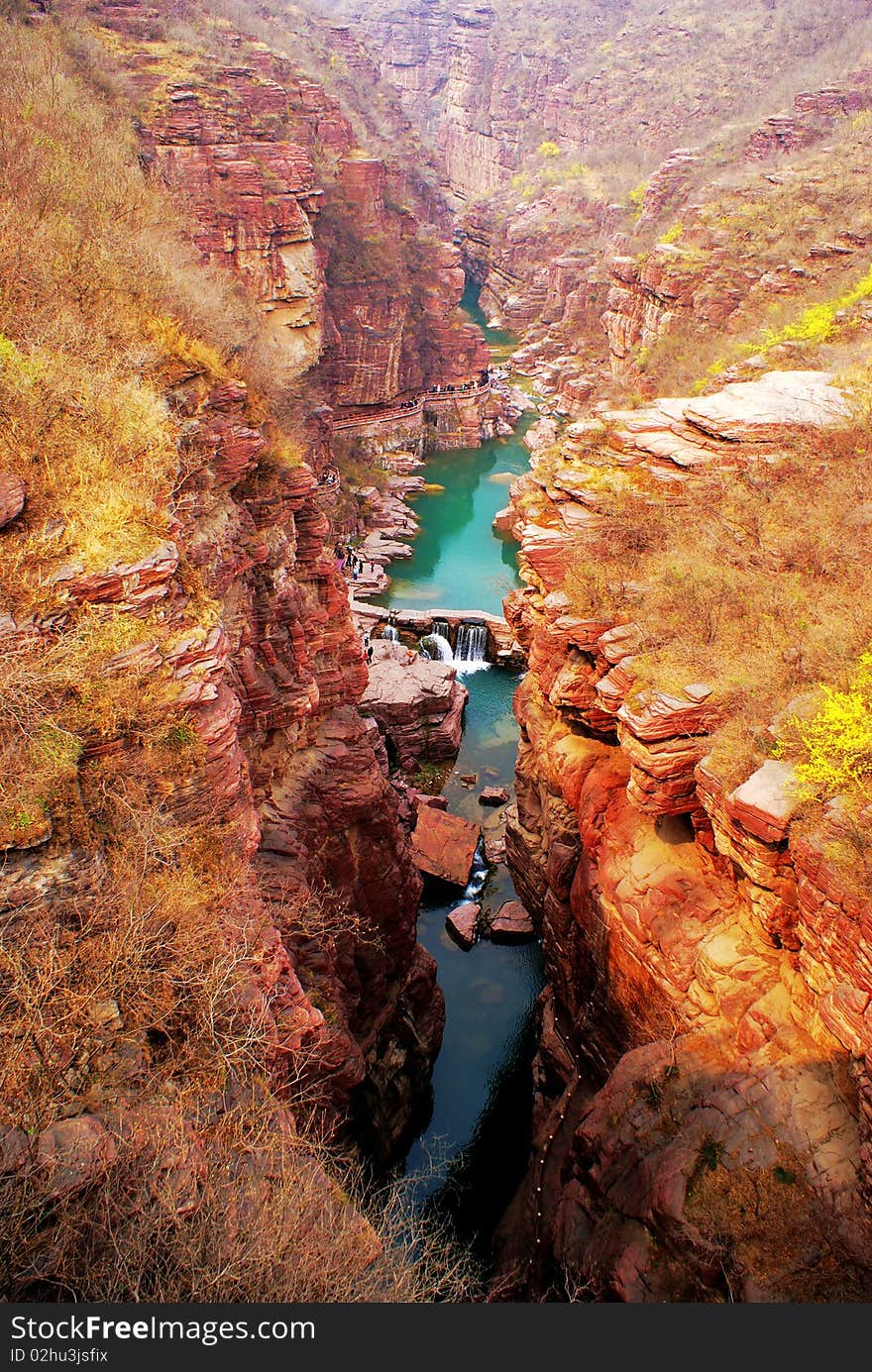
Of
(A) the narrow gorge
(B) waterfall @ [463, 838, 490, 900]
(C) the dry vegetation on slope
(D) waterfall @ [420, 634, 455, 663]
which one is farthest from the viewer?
(D) waterfall @ [420, 634, 455, 663]

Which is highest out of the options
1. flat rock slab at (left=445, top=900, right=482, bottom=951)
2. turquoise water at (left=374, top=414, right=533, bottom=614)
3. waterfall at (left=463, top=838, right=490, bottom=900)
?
flat rock slab at (left=445, top=900, right=482, bottom=951)

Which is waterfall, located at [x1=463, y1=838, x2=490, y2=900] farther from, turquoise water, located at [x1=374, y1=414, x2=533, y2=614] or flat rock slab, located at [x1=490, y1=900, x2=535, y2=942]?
turquoise water, located at [x1=374, y1=414, x2=533, y2=614]

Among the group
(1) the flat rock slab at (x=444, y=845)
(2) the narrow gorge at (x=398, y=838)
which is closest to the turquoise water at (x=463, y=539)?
(2) the narrow gorge at (x=398, y=838)

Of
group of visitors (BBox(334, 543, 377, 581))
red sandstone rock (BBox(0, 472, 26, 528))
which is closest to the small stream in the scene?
group of visitors (BBox(334, 543, 377, 581))

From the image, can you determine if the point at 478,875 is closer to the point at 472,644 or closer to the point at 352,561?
the point at 472,644

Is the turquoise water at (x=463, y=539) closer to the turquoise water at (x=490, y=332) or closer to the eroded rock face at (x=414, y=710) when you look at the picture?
the eroded rock face at (x=414, y=710)

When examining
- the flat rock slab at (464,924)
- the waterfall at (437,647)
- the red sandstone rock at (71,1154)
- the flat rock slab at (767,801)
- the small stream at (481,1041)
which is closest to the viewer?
the red sandstone rock at (71,1154)
